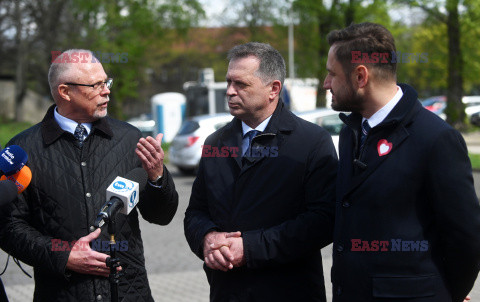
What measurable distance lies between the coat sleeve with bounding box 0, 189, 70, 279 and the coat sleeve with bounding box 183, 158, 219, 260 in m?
0.65

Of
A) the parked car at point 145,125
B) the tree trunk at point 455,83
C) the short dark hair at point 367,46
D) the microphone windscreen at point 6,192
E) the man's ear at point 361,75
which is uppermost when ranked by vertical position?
the short dark hair at point 367,46

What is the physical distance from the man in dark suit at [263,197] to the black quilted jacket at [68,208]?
1.10ft

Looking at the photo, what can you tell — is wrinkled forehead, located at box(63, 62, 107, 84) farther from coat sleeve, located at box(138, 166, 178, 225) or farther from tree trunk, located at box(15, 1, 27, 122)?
tree trunk, located at box(15, 1, 27, 122)

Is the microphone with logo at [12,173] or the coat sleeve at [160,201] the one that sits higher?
the microphone with logo at [12,173]

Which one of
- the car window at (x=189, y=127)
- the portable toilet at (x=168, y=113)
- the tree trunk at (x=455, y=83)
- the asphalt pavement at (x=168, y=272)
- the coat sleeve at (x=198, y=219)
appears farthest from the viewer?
the portable toilet at (x=168, y=113)

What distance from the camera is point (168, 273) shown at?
730 centimetres

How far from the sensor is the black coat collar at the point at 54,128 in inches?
133

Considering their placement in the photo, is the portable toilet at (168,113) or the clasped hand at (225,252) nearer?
the clasped hand at (225,252)

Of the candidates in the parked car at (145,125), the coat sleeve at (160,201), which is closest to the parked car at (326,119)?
the parked car at (145,125)

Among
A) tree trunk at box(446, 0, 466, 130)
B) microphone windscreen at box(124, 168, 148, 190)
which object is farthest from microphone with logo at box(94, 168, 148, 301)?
tree trunk at box(446, 0, 466, 130)

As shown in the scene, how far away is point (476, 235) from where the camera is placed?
2.66 meters

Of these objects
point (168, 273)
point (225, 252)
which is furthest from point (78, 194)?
point (168, 273)

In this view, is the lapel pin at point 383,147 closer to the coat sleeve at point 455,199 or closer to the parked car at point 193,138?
the coat sleeve at point 455,199

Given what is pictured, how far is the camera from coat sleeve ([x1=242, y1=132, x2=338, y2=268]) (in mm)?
3146
